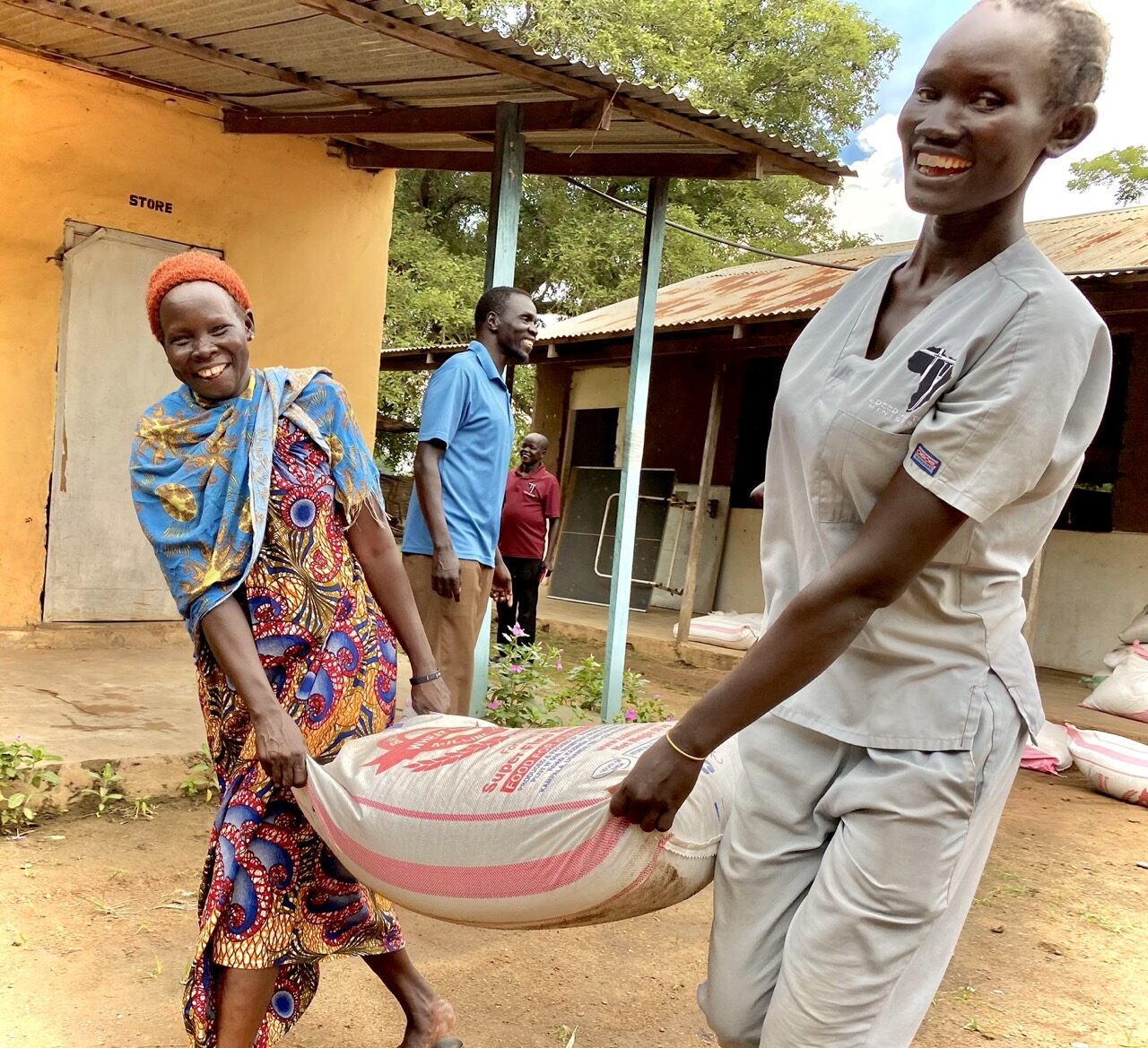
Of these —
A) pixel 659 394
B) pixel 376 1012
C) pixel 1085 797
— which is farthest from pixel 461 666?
pixel 659 394

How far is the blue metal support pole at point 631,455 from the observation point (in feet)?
17.4

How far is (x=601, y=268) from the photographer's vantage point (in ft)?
56.6

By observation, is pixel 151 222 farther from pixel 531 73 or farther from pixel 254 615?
pixel 254 615

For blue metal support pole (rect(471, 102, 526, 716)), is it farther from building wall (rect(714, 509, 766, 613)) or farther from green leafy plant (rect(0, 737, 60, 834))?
building wall (rect(714, 509, 766, 613))

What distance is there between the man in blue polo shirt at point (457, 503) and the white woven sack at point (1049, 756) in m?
3.64

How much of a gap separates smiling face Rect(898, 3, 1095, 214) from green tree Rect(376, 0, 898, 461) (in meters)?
13.5

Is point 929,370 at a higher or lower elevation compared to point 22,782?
higher

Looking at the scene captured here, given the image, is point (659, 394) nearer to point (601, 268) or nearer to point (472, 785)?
point (601, 268)

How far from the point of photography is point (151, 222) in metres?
5.89

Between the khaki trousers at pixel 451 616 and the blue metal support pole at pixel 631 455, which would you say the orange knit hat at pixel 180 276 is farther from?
the blue metal support pole at pixel 631 455

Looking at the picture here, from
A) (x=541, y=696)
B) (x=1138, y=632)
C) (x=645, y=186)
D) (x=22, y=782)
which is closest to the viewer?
(x=22, y=782)

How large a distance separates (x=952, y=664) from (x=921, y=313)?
46cm

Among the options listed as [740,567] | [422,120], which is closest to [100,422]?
[422,120]

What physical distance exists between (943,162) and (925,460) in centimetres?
38
